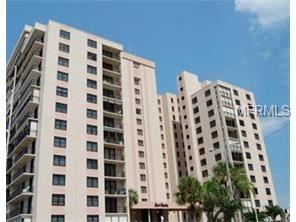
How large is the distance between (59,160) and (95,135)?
7.09 metres

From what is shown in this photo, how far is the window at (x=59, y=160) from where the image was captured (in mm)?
45625

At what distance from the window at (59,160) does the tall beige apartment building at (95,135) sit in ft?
0.45

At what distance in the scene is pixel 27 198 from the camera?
44938mm

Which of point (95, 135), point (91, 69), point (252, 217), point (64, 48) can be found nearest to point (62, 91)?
point (91, 69)

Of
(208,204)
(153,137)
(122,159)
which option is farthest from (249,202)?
(122,159)

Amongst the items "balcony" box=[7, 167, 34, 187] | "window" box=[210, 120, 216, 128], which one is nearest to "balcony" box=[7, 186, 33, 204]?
"balcony" box=[7, 167, 34, 187]

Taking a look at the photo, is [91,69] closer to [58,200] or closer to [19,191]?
[19,191]

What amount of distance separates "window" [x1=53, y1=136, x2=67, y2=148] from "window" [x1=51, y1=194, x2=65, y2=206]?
6.84 m

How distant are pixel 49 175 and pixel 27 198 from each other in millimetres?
4515

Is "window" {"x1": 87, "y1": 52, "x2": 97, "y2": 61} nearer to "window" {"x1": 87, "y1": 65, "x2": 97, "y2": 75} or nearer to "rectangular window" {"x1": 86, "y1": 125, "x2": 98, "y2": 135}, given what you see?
Result: "window" {"x1": 87, "y1": 65, "x2": 97, "y2": 75}

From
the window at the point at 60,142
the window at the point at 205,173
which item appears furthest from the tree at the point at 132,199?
the window at the point at 205,173

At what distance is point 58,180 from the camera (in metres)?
44.8

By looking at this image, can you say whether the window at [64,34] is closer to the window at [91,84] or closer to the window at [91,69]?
the window at [91,69]
